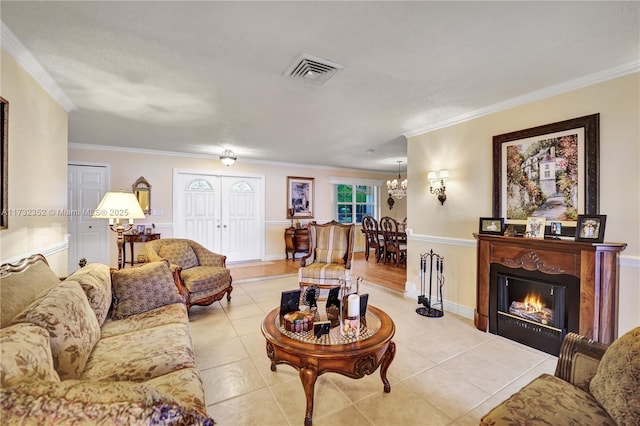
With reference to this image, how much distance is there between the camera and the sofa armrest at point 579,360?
139 centimetres

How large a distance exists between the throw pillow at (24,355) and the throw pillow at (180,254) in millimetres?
2558

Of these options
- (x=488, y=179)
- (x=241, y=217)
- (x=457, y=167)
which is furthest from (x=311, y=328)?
(x=241, y=217)

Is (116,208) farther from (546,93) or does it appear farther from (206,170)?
(546,93)

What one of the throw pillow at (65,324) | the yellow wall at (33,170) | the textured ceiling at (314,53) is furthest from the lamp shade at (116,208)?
the throw pillow at (65,324)

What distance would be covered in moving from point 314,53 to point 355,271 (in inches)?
169

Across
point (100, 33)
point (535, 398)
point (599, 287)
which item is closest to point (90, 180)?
point (100, 33)

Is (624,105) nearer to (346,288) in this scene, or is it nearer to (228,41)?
(346,288)

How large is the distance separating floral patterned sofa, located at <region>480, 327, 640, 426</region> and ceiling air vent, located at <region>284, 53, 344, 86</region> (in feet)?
7.51

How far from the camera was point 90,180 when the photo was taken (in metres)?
5.01

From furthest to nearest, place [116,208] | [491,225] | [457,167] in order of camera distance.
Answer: [457,167], [491,225], [116,208]

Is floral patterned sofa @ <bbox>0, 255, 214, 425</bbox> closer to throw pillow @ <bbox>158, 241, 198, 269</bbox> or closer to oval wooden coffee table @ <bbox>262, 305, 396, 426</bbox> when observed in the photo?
oval wooden coffee table @ <bbox>262, 305, 396, 426</bbox>

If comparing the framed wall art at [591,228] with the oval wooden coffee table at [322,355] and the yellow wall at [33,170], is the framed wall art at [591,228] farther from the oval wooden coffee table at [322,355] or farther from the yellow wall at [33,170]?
the yellow wall at [33,170]

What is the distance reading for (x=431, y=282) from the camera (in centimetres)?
375

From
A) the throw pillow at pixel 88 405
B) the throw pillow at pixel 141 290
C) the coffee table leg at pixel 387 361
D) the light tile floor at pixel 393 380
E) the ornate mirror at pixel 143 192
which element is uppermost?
the ornate mirror at pixel 143 192
